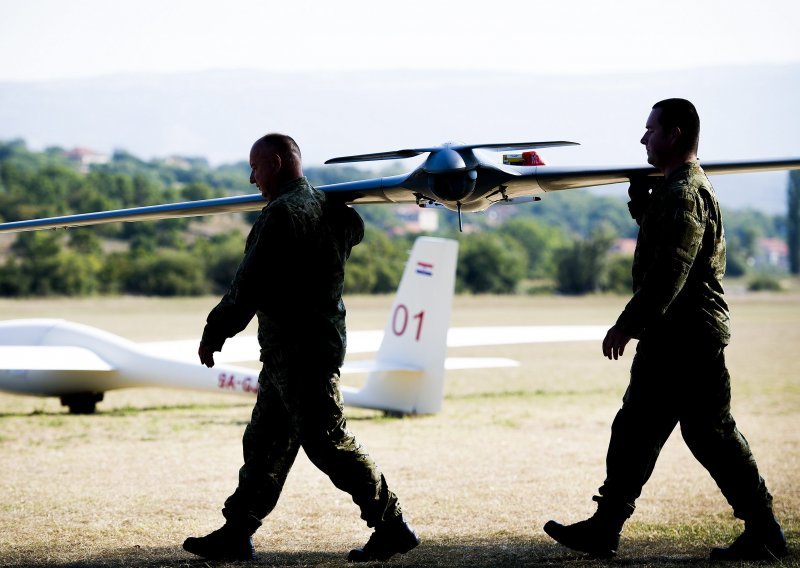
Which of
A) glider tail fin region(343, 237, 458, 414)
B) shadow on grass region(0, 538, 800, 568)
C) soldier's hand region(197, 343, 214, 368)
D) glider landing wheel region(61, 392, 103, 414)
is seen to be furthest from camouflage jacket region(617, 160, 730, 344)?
glider landing wheel region(61, 392, 103, 414)

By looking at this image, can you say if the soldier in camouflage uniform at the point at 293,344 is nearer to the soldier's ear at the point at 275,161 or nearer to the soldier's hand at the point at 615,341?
the soldier's ear at the point at 275,161

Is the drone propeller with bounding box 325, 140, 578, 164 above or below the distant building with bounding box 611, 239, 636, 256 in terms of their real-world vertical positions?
below

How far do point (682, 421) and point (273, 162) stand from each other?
7.87 ft

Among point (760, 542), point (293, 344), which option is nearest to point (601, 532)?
point (760, 542)

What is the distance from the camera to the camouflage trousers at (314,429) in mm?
4812

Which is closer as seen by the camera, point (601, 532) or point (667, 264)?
point (667, 264)

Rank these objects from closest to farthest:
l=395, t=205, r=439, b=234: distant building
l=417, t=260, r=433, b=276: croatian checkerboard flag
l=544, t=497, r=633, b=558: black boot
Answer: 1. l=544, t=497, r=633, b=558: black boot
2. l=417, t=260, r=433, b=276: croatian checkerboard flag
3. l=395, t=205, r=439, b=234: distant building

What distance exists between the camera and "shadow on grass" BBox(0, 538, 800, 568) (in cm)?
491

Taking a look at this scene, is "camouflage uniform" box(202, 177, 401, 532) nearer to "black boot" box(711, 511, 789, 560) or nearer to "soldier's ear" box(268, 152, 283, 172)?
"soldier's ear" box(268, 152, 283, 172)

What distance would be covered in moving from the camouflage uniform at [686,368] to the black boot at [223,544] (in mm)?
1813

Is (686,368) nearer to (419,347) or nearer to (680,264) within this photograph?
(680,264)

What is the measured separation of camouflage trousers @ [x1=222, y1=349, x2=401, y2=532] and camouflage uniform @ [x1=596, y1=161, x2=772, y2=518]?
44.9 inches

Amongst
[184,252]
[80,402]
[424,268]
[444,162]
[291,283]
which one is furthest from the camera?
[184,252]

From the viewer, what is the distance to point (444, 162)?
15.5ft
